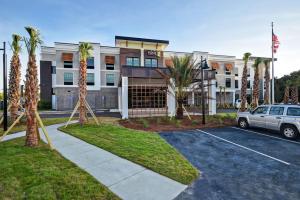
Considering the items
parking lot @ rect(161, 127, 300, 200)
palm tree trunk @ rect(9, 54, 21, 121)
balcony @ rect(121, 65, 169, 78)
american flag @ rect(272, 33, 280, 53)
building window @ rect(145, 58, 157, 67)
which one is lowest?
parking lot @ rect(161, 127, 300, 200)

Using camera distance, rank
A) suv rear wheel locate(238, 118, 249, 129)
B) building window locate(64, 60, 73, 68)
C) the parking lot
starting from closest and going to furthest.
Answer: the parking lot, suv rear wheel locate(238, 118, 249, 129), building window locate(64, 60, 73, 68)

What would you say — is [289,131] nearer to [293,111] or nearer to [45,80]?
[293,111]

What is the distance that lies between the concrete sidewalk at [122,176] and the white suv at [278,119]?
8.90 metres

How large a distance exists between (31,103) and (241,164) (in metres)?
8.54

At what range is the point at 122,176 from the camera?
18.5 feet

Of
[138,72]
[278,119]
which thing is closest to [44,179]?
[278,119]

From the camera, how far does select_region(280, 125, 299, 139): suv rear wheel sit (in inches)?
424

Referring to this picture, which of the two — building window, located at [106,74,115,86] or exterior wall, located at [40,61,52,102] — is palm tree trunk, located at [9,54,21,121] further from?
exterior wall, located at [40,61,52,102]

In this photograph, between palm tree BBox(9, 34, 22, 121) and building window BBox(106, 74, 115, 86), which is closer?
palm tree BBox(9, 34, 22, 121)

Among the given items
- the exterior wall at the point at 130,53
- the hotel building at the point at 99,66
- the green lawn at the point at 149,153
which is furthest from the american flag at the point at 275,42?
the exterior wall at the point at 130,53

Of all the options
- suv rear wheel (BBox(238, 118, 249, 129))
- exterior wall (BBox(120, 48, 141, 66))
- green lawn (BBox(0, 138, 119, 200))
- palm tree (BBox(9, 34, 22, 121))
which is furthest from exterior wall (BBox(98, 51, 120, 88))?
green lawn (BBox(0, 138, 119, 200))

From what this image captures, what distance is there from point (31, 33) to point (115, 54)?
→ 28.2 meters

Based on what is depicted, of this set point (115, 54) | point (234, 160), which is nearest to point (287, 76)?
point (115, 54)

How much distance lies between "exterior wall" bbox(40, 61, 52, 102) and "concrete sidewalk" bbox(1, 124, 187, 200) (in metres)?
35.9
